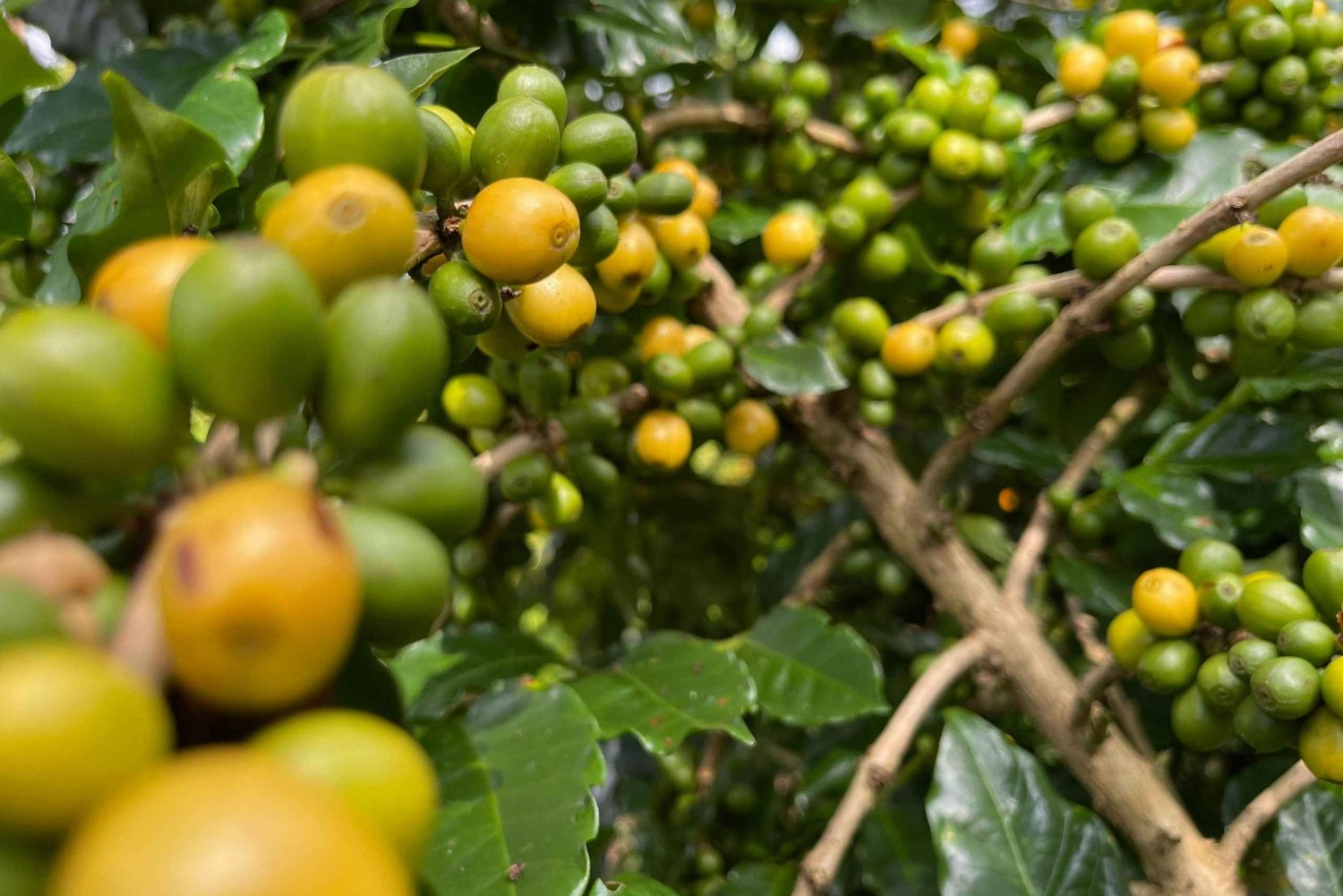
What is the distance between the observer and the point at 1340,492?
121 cm

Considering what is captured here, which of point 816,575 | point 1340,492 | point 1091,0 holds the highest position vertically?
point 1091,0

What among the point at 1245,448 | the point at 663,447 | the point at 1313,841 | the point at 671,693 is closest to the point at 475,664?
the point at 671,693

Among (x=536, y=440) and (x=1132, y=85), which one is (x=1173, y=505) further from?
(x=536, y=440)

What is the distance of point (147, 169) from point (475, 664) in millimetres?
768

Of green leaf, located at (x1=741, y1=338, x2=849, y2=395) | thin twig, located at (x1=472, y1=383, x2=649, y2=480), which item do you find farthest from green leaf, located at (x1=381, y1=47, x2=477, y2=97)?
green leaf, located at (x1=741, y1=338, x2=849, y2=395)

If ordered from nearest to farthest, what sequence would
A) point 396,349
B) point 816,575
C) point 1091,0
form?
point 396,349 → point 816,575 → point 1091,0

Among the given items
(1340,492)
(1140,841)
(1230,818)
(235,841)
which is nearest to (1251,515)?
(1340,492)

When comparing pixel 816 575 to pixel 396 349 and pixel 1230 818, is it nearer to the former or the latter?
pixel 1230 818

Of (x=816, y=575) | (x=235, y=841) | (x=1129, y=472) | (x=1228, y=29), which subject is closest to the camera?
(x=235, y=841)

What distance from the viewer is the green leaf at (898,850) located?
1.25m

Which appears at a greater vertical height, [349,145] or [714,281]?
[349,145]

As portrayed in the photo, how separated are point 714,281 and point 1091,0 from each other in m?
1.26

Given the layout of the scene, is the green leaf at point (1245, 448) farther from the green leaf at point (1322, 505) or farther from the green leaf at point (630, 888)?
the green leaf at point (630, 888)

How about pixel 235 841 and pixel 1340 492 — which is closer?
pixel 235 841
